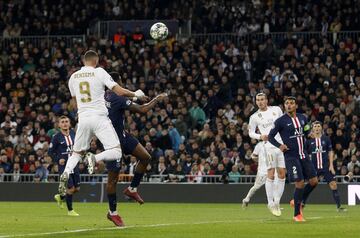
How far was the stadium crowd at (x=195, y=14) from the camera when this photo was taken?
121ft

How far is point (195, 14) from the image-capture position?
128ft

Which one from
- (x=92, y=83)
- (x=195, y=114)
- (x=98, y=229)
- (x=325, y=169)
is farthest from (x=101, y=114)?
(x=195, y=114)

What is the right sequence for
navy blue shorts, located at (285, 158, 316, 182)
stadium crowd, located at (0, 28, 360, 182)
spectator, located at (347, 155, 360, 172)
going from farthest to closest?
1. stadium crowd, located at (0, 28, 360, 182)
2. spectator, located at (347, 155, 360, 172)
3. navy blue shorts, located at (285, 158, 316, 182)

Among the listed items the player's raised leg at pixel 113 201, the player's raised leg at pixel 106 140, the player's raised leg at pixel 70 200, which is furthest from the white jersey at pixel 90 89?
the player's raised leg at pixel 70 200

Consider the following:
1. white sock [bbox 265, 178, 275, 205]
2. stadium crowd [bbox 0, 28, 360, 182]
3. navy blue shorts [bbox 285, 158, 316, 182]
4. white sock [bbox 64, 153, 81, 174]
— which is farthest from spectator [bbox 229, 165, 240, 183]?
white sock [bbox 64, 153, 81, 174]

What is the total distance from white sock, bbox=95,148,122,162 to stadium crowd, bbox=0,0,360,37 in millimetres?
20710

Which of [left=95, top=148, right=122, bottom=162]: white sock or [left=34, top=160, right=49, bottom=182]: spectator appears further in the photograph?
[left=34, top=160, right=49, bottom=182]: spectator

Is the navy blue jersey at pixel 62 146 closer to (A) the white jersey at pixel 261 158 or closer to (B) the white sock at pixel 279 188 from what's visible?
(A) the white jersey at pixel 261 158

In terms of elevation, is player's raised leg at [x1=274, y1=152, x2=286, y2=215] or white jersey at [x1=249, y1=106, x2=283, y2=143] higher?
white jersey at [x1=249, y1=106, x2=283, y2=143]

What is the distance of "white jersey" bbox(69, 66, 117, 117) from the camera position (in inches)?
651

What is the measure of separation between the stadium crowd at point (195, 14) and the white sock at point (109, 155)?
815 inches

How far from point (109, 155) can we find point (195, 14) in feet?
75.4

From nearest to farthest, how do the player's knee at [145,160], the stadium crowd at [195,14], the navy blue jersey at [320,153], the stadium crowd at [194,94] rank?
the player's knee at [145,160] < the navy blue jersey at [320,153] < the stadium crowd at [194,94] < the stadium crowd at [195,14]

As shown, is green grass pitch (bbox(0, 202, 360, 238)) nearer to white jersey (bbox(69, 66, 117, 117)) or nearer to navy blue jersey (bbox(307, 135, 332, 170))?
white jersey (bbox(69, 66, 117, 117))
